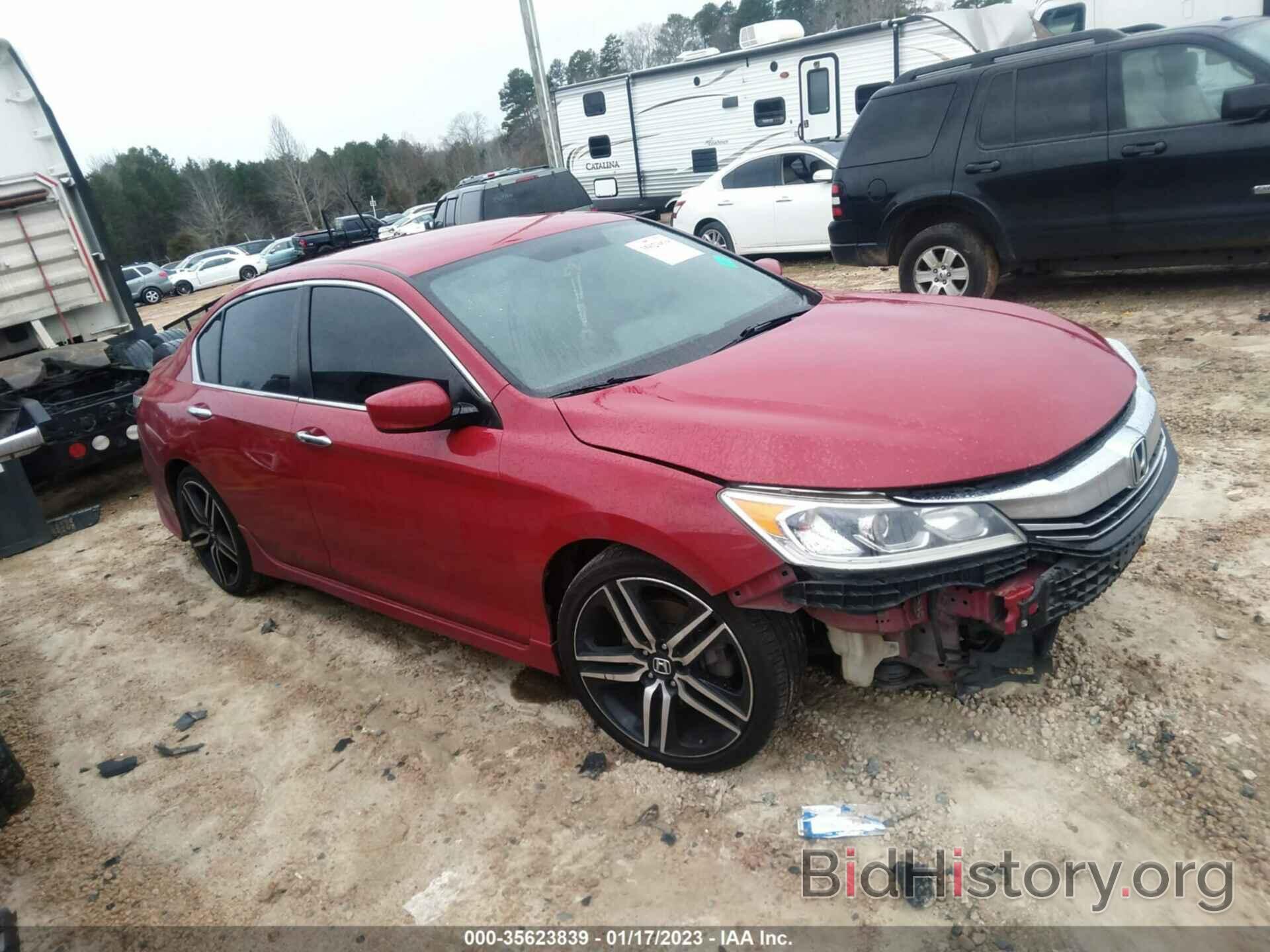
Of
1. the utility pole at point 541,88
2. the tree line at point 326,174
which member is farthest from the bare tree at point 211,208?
the utility pole at point 541,88

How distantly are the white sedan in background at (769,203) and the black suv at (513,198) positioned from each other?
87.2 inches

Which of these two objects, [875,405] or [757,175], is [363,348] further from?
[757,175]

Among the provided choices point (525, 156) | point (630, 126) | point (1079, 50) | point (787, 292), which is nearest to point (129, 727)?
point (787, 292)

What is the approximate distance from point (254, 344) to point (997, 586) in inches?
128

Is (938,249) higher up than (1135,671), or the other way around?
(938,249)

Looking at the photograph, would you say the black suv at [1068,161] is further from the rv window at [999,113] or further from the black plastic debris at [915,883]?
the black plastic debris at [915,883]

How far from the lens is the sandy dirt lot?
7.69 ft

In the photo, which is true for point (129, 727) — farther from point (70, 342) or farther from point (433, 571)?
point (70, 342)

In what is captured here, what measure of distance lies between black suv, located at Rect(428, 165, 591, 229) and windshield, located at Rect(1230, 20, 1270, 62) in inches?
Answer: 323

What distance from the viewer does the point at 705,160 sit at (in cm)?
1638

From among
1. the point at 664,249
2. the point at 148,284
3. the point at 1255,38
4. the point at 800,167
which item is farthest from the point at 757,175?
the point at 148,284

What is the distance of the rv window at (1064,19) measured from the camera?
15336mm

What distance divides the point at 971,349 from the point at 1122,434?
1.64ft

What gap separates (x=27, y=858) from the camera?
9.69 ft
